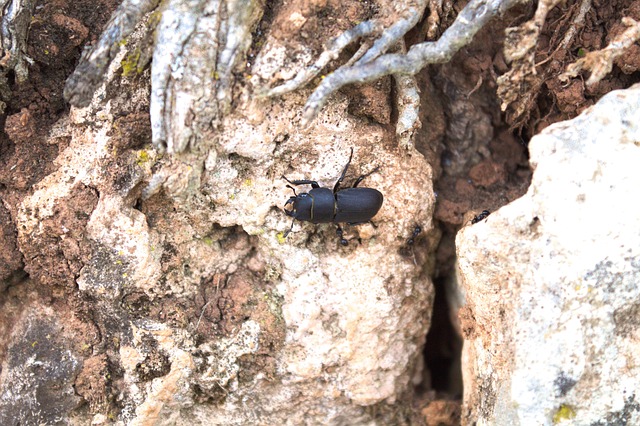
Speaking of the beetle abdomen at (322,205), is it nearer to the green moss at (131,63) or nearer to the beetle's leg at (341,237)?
the beetle's leg at (341,237)

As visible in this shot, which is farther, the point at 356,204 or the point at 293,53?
the point at 356,204

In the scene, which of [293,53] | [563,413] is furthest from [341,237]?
[563,413]

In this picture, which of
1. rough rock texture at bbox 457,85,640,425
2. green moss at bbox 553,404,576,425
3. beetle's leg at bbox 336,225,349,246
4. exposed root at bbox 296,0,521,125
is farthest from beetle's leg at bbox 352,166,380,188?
green moss at bbox 553,404,576,425

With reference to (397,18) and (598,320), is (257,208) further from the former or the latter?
(598,320)

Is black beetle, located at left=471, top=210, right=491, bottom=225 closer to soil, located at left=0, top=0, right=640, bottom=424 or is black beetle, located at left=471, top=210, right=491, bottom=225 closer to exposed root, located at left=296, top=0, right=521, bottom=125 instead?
soil, located at left=0, top=0, right=640, bottom=424

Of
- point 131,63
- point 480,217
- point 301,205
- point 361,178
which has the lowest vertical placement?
point 301,205

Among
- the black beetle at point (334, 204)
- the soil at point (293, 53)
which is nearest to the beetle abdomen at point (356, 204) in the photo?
the black beetle at point (334, 204)

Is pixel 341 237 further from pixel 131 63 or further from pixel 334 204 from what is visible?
pixel 131 63

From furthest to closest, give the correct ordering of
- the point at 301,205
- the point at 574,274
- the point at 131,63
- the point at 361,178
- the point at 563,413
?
the point at 361,178, the point at 301,205, the point at 131,63, the point at 563,413, the point at 574,274
